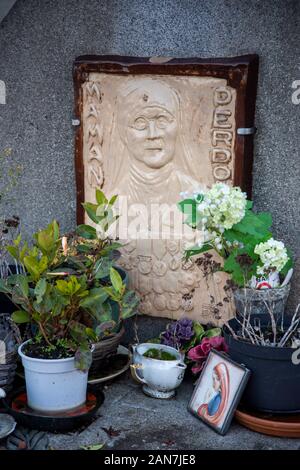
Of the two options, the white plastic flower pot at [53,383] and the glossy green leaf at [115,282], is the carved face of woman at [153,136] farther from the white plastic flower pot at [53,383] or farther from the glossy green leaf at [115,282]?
the white plastic flower pot at [53,383]

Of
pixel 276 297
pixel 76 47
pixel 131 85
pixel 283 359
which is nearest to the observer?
pixel 283 359

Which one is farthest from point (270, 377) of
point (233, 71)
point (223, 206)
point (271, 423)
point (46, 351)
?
point (233, 71)

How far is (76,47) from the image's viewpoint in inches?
144

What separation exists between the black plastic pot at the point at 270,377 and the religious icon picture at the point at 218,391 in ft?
0.17

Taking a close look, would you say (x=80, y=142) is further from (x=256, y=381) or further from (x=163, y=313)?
(x=256, y=381)

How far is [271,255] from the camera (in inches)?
111

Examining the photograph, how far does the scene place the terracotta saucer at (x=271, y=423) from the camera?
2754 mm

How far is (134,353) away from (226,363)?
50 centimetres

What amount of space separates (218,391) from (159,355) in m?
0.40

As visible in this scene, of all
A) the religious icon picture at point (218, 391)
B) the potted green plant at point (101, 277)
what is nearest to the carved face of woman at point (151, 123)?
the potted green plant at point (101, 277)

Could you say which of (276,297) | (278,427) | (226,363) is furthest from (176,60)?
(278,427)

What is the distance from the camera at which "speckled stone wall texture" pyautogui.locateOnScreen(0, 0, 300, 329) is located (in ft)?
10.4

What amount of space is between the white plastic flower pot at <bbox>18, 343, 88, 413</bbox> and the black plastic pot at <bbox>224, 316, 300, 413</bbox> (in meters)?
0.68

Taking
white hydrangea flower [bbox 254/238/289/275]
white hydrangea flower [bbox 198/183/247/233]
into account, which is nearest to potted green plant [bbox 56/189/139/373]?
white hydrangea flower [bbox 198/183/247/233]
